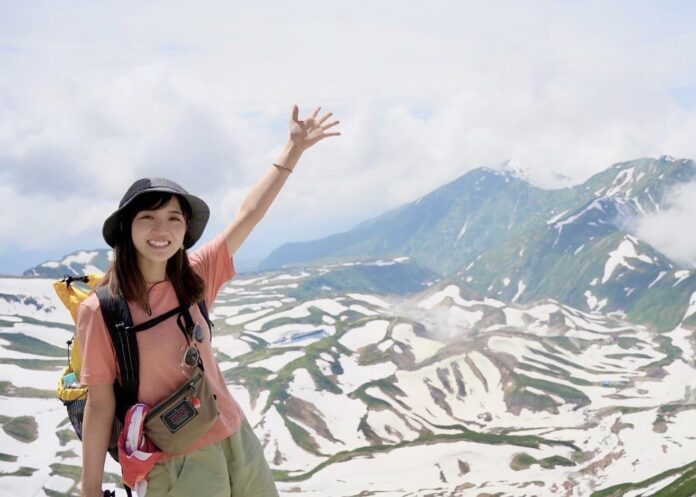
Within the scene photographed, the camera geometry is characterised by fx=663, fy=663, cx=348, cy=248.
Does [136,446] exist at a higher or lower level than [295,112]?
lower

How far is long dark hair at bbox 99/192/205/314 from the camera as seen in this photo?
7.16 m

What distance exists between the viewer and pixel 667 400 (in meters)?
199

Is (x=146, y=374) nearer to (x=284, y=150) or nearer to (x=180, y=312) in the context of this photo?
(x=180, y=312)

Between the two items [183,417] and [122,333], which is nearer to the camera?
[122,333]

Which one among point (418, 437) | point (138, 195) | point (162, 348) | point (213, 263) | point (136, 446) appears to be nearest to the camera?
point (136, 446)

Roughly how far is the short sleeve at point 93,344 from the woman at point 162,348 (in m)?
0.01

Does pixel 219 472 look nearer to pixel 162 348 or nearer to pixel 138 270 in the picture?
pixel 162 348

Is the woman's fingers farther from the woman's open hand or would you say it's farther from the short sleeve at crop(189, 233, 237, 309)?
the short sleeve at crop(189, 233, 237, 309)

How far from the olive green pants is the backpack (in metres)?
0.65

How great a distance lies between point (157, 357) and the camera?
23.3 ft

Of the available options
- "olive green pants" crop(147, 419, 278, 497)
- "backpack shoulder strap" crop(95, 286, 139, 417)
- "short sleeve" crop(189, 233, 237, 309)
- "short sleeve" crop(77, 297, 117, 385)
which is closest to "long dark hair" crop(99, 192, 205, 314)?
"backpack shoulder strap" crop(95, 286, 139, 417)

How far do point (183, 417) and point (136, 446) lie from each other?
0.57m

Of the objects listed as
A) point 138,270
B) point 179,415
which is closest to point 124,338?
point 138,270

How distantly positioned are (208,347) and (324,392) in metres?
185
